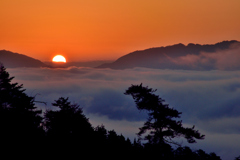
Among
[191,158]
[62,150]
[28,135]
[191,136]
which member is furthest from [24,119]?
[191,136]

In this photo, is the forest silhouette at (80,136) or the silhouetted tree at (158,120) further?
the silhouetted tree at (158,120)

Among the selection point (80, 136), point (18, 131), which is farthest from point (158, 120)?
point (18, 131)

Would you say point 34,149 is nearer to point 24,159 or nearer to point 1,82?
point 24,159

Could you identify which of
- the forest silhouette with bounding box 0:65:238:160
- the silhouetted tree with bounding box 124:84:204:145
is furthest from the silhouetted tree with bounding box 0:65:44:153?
the silhouetted tree with bounding box 124:84:204:145

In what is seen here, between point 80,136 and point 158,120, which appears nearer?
point 80,136

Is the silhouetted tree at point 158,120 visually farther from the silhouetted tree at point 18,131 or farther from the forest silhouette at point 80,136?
the silhouetted tree at point 18,131

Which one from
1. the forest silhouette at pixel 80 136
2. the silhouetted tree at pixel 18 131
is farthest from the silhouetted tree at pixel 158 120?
the silhouetted tree at pixel 18 131

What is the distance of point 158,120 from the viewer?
2775cm

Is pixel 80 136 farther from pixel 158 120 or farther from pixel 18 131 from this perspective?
pixel 158 120

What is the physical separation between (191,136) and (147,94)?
264 inches

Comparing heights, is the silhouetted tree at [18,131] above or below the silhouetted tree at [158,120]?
above

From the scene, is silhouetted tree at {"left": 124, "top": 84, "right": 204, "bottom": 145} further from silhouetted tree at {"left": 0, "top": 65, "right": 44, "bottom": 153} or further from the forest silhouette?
silhouetted tree at {"left": 0, "top": 65, "right": 44, "bottom": 153}

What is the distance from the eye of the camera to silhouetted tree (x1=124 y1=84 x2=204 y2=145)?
27734 mm

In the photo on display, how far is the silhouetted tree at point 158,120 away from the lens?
1092 inches
